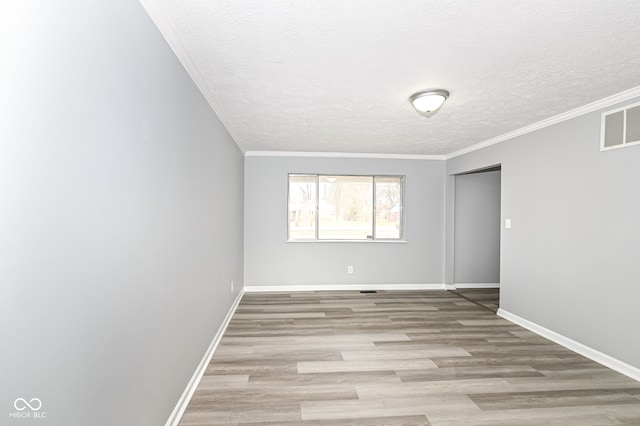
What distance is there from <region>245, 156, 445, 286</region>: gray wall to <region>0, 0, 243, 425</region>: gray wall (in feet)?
10.3

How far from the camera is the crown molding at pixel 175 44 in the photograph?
58.9 inches

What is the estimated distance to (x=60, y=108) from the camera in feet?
3.00

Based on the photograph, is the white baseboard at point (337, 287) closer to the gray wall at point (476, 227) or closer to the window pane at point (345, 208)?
the gray wall at point (476, 227)

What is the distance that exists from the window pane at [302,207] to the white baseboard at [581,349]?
3.24 m

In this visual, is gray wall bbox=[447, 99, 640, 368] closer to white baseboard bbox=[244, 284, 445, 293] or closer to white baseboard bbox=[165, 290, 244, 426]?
white baseboard bbox=[244, 284, 445, 293]

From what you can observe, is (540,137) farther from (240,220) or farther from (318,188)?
(240,220)

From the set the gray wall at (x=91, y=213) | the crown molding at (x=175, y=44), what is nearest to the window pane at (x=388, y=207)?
the crown molding at (x=175, y=44)

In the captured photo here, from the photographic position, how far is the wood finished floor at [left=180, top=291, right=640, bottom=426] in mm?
2064

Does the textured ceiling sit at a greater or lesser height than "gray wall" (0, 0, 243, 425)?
greater

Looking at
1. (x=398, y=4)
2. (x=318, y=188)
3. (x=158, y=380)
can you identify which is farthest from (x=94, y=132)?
(x=318, y=188)

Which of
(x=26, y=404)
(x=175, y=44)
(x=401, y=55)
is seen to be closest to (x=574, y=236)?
(x=401, y=55)

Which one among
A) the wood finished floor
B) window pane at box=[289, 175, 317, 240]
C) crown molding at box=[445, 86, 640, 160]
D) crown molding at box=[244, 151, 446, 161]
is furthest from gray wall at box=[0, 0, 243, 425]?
crown molding at box=[445, 86, 640, 160]

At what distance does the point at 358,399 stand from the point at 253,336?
1.52m

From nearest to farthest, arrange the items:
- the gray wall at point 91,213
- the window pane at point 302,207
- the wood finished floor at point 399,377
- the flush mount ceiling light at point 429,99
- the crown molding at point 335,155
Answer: the gray wall at point 91,213 → the wood finished floor at point 399,377 → the flush mount ceiling light at point 429,99 → the crown molding at point 335,155 → the window pane at point 302,207
